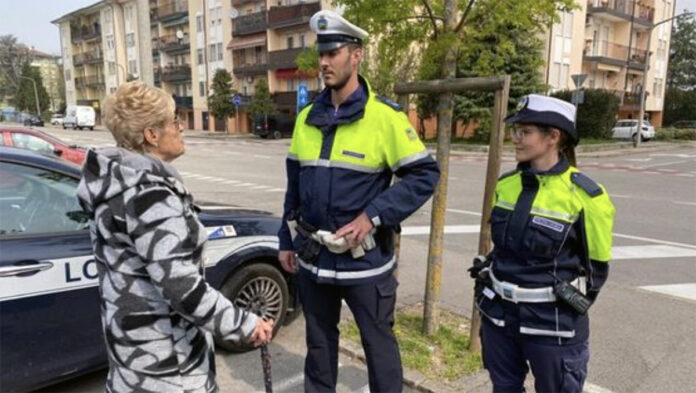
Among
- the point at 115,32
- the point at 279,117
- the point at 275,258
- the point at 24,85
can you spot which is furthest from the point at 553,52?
the point at 24,85

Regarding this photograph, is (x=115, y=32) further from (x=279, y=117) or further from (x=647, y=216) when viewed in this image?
(x=647, y=216)

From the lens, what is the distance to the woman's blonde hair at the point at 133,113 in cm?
175

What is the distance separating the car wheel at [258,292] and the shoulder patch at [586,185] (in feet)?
7.65

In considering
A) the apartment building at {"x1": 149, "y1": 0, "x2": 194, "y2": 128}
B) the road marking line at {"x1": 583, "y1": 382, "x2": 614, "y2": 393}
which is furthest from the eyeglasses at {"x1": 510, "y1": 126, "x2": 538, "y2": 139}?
the apartment building at {"x1": 149, "y1": 0, "x2": 194, "y2": 128}

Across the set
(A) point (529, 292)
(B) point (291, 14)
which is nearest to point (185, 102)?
(B) point (291, 14)

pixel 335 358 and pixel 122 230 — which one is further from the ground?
pixel 122 230

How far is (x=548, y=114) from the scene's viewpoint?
213 centimetres

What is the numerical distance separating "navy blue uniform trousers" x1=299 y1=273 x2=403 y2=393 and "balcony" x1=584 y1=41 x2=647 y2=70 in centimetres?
4056

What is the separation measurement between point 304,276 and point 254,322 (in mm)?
830

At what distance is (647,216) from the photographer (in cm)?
941

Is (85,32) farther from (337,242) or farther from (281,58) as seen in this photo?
(337,242)

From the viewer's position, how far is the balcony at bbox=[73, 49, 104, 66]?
218ft

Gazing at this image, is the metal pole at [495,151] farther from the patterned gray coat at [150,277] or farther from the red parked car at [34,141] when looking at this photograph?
the red parked car at [34,141]

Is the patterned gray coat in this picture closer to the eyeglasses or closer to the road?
the eyeglasses
